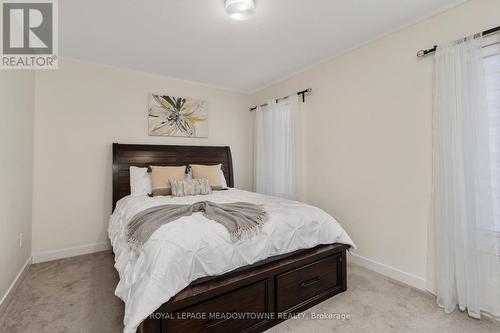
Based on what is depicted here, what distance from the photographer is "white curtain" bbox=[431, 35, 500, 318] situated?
1.86 metres

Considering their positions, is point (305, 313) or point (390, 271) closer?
point (305, 313)

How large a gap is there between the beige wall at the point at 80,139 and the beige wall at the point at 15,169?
184 mm

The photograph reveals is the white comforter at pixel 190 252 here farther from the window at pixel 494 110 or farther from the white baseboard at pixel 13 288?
the window at pixel 494 110

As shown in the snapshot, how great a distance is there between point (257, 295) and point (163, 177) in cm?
203

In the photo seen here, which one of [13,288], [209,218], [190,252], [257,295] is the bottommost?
[13,288]

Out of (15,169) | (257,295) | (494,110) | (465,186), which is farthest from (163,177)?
(494,110)

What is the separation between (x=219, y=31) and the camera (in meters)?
2.50

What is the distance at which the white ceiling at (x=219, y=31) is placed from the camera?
211 cm

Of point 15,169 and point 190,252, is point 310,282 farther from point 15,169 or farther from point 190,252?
point 15,169

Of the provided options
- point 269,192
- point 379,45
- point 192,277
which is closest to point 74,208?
point 192,277

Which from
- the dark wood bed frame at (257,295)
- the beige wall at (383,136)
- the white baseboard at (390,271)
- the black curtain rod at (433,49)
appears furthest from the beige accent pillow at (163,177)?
the black curtain rod at (433,49)

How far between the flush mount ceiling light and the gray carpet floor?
2544mm

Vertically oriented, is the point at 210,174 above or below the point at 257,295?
above

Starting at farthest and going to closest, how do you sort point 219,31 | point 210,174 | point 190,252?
point 210,174, point 219,31, point 190,252
